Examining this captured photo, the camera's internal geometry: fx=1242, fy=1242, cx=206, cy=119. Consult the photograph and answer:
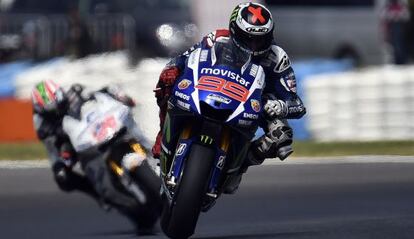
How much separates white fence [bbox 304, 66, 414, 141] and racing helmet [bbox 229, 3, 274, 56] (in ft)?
22.4

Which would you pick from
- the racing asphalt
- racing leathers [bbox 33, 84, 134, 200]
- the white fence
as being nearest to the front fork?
the racing asphalt

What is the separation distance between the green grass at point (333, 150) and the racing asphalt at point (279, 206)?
2.11ft

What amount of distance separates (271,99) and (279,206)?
253 cm

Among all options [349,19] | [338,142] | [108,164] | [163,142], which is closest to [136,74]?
[338,142]

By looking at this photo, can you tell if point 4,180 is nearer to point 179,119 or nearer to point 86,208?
point 86,208

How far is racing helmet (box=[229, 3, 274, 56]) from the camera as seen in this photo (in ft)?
22.2

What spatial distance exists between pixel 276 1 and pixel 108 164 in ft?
48.1

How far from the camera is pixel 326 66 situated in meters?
15.8

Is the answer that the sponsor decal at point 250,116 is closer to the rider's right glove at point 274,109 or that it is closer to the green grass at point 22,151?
the rider's right glove at point 274,109

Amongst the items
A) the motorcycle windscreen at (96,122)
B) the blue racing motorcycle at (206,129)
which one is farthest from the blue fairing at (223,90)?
the motorcycle windscreen at (96,122)

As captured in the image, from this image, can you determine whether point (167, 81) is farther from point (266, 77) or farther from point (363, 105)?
point (363, 105)

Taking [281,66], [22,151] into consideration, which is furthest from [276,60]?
[22,151]

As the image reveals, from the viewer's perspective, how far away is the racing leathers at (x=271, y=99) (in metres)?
6.82

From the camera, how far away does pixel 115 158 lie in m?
8.20
